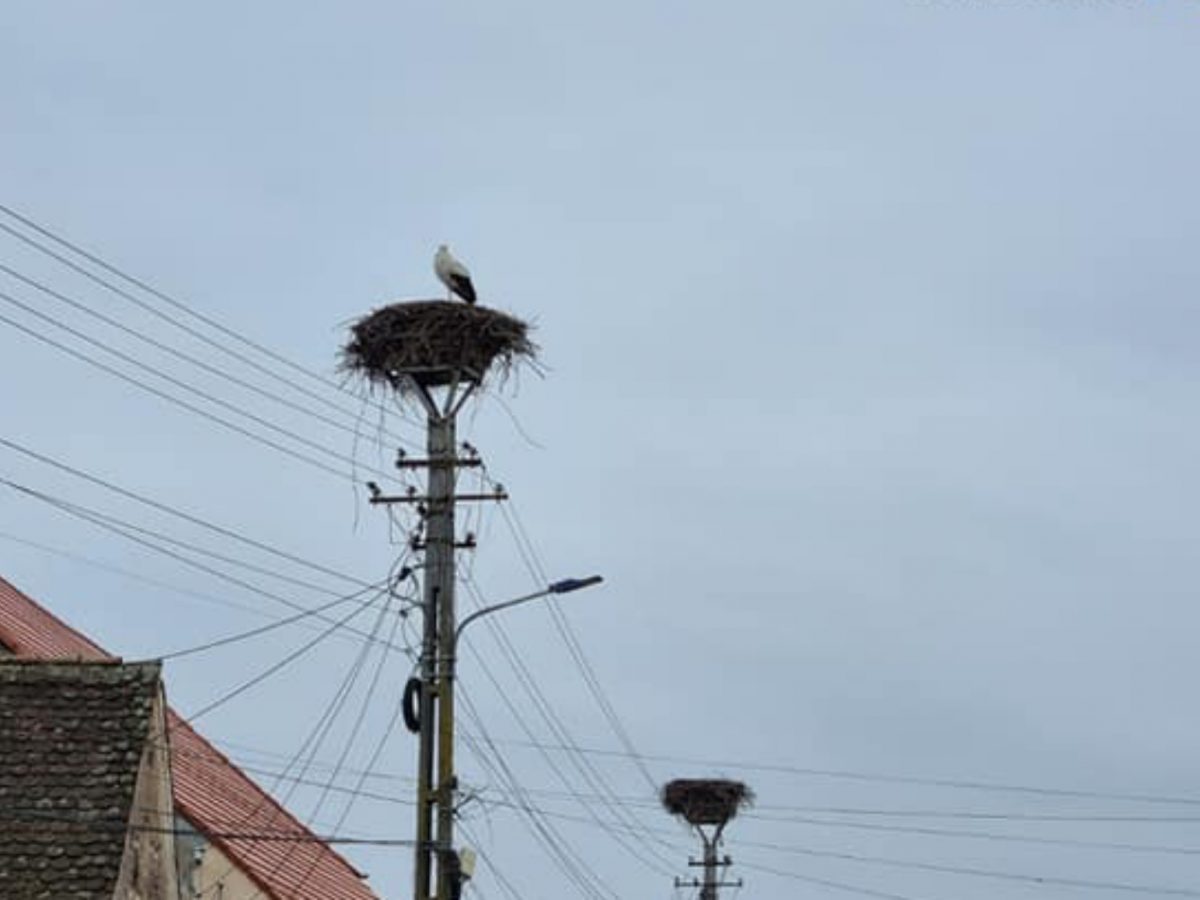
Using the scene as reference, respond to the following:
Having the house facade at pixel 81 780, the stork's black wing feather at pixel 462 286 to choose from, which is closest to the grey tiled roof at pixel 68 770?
the house facade at pixel 81 780

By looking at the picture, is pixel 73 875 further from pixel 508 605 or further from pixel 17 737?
pixel 508 605

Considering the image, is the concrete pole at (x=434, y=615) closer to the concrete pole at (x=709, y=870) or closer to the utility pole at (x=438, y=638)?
the utility pole at (x=438, y=638)

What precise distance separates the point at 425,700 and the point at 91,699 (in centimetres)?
285

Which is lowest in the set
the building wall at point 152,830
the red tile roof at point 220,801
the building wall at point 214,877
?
the building wall at point 152,830

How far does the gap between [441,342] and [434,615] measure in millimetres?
2427

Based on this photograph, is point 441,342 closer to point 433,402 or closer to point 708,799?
point 433,402

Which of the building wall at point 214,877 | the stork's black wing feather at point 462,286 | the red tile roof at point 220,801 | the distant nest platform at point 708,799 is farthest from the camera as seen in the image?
the distant nest platform at point 708,799

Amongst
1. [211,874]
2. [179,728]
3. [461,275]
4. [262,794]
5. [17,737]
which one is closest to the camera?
[17,737]

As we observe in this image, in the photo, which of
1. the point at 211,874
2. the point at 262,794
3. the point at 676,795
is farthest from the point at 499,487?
the point at 676,795

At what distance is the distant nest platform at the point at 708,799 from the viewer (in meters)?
45.5

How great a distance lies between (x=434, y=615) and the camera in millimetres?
24703

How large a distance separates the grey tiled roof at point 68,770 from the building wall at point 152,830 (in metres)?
0.20

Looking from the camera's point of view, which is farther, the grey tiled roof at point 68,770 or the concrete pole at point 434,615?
the concrete pole at point 434,615

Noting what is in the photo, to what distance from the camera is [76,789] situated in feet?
77.8
